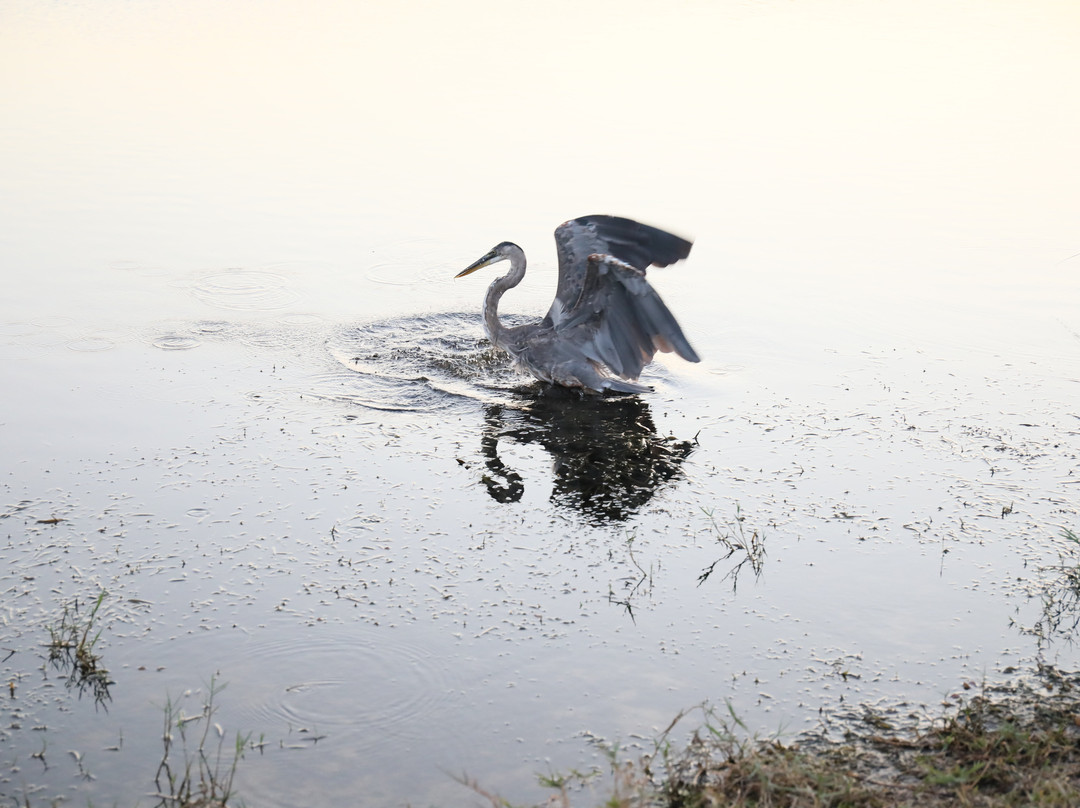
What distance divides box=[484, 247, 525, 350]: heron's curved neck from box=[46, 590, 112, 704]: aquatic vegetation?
3737 mm

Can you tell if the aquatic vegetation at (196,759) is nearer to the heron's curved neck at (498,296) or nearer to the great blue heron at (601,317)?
the great blue heron at (601,317)

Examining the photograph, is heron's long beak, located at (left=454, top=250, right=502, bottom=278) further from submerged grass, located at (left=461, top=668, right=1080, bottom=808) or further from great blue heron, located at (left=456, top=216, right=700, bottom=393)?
submerged grass, located at (left=461, top=668, right=1080, bottom=808)

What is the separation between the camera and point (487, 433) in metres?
6.54

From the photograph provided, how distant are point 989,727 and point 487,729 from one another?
1646 mm

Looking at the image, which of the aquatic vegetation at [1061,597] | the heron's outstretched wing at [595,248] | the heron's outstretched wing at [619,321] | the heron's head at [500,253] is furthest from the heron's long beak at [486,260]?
the aquatic vegetation at [1061,597]

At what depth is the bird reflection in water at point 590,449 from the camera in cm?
569

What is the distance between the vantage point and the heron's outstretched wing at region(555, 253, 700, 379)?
687 cm

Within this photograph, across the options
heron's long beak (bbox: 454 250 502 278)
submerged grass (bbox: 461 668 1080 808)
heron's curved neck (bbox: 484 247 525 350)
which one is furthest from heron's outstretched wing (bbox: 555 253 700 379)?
submerged grass (bbox: 461 668 1080 808)

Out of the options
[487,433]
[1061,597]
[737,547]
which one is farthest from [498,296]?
[1061,597]

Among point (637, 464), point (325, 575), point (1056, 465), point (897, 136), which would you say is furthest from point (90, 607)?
point (897, 136)

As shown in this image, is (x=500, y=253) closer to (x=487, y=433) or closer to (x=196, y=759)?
(x=487, y=433)

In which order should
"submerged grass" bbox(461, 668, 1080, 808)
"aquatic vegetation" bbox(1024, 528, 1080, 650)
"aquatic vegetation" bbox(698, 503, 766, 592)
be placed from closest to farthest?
"submerged grass" bbox(461, 668, 1080, 808)
"aquatic vegetation" bbox(1024, 528, 1080, 650)
"aquatic vegetation" bbox(698, 503, 766, 592)

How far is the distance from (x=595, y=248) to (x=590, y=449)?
168 centimetres

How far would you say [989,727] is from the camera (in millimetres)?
3812
